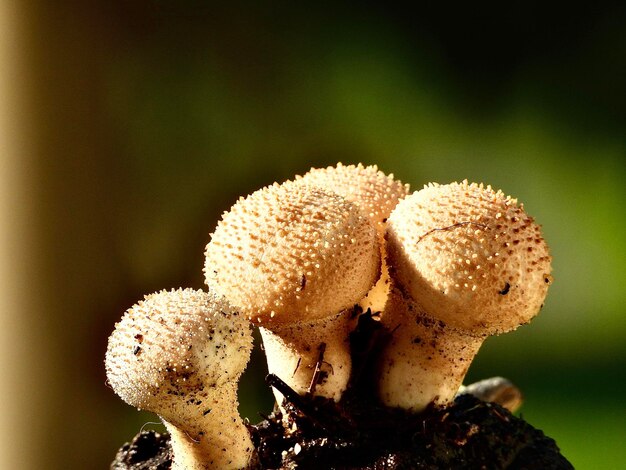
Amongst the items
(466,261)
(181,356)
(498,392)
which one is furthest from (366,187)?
(498,392)

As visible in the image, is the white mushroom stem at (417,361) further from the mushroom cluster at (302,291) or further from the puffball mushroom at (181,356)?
the puffball mushroom at (181,356)

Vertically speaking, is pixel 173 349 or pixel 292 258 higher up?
pixel 292 258

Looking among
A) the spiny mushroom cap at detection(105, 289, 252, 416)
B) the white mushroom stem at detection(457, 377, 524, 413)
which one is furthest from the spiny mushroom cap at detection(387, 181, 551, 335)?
the white mushroom stem at detection(457, 377, 524, 413)

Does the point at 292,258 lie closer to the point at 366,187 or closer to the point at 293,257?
the point at 293,257

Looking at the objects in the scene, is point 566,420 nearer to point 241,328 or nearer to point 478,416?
point 478,416

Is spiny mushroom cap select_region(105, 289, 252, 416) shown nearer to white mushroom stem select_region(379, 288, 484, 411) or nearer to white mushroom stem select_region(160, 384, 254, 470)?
white mushroom stem select_region(160, 384, 254, 470)

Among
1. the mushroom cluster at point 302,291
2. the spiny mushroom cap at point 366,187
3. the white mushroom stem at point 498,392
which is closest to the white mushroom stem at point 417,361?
the mushroom cluster at point 302,291

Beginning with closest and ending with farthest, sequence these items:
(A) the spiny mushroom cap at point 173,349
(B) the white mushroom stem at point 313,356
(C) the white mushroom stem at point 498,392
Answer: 1. (A) the spiny mushroom cap at point 173,349
2. (B) the white mushroom stem at point 313,356
3. (C) the white mushroom stem at point 498,392
